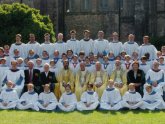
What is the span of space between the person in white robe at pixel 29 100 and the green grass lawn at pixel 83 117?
60 centimetres

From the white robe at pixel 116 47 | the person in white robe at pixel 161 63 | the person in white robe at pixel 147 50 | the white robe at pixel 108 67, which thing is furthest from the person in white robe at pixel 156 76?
the white robe at pixel 116 47

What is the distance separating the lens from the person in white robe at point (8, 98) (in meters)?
16.7

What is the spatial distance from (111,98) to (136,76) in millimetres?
1530

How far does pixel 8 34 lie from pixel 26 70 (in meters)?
9.57

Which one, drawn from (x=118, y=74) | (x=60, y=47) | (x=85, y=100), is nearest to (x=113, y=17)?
(x=60, y=47)

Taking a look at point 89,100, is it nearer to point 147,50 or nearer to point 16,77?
point 16,77

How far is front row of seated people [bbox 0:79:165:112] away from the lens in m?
16.5

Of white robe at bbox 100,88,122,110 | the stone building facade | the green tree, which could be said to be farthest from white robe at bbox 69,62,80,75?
the stone building facade

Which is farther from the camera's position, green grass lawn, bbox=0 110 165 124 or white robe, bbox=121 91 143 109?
white robe, bbox=121 91 143 109

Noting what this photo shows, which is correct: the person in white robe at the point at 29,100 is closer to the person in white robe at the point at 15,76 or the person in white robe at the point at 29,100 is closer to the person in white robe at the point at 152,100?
the person in white robe at the point at 15,76

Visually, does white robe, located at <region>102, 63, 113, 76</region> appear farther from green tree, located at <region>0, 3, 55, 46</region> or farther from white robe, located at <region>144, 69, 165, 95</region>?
green tree, located at <region>0, 3, 55, 46</region>

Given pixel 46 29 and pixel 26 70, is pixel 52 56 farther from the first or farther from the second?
pixel 46 29

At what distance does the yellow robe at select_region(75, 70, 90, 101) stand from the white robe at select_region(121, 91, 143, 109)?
1590mm

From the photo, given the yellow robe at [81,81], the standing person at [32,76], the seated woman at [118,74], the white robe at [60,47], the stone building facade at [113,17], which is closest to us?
the yellow robe at [81,81]
